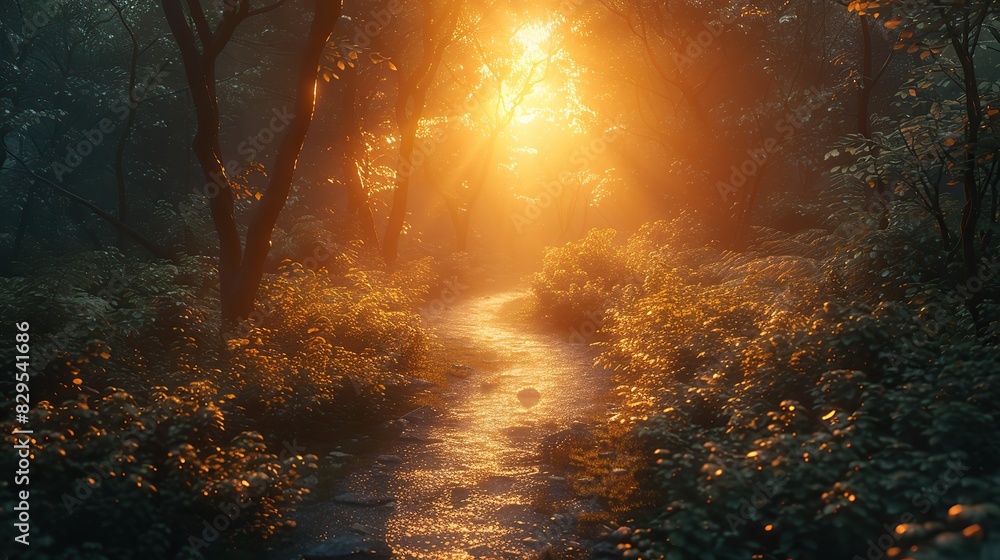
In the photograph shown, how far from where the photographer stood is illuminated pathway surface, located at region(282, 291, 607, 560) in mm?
5793

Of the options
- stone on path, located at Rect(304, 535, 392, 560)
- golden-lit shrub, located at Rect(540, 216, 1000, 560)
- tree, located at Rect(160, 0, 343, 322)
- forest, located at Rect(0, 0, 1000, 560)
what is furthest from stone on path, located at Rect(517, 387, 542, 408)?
stone on path, located at Rect(304, 535, 392, 560)

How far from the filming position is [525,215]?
69.4 metres

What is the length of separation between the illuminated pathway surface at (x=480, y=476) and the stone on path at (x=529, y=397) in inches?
3.2

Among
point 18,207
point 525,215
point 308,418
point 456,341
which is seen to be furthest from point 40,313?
point 525,215

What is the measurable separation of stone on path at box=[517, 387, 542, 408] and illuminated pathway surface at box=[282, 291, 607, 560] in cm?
8

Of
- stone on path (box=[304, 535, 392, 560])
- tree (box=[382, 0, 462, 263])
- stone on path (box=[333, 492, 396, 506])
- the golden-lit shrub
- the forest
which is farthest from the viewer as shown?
tree (box=[382, 0, 462, 263])

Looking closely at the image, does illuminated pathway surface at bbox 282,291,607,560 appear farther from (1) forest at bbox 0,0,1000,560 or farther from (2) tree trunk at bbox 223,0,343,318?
(2) tree trunk at bbox 223,0,343,318

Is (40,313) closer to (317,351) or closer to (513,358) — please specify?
(317,351)

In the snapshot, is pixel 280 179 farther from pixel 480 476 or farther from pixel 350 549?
pixel 350 549

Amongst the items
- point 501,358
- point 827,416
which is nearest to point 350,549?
point 827,416

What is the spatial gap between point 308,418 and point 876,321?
21.4 ft

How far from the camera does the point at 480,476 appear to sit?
7.36 m

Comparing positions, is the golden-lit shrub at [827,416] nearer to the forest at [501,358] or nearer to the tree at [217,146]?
the forest at [501,358]

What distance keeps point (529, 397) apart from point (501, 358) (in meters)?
3.54
